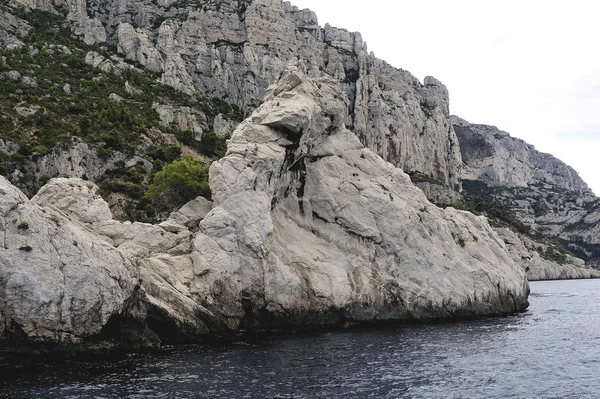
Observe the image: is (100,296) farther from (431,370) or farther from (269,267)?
(431,370)

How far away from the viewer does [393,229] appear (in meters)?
58.3

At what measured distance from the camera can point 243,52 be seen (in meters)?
164

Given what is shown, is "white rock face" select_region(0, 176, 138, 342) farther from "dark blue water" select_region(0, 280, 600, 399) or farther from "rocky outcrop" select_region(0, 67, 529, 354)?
"dark blue water" select_region(0, 280, 600, 399)

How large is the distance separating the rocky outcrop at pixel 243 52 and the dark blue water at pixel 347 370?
364ft

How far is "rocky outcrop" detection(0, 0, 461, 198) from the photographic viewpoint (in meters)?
146

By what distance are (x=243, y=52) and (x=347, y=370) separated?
477ft

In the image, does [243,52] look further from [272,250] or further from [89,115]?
[272,250]

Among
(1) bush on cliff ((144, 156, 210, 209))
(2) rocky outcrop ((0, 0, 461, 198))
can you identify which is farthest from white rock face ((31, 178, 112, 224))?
(2) rocky outcrop ((0, 0, 461, 198))

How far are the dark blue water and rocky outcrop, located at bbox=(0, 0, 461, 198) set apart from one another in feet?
364

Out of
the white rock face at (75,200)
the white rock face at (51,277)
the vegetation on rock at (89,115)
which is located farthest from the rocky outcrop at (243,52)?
the white rock face at (51,277)

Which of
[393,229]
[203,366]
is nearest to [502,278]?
[393,229]

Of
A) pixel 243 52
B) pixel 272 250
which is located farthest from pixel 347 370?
pixel 243 52

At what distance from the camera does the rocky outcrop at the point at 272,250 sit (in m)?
34.2

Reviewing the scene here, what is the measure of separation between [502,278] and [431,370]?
33.0 metres
